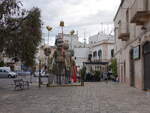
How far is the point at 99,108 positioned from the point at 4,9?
33.1ft

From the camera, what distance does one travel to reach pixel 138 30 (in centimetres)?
2147

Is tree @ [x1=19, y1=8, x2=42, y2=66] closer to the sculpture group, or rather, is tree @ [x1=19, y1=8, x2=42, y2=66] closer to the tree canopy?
the tree canopy

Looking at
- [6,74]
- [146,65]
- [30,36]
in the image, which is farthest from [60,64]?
[6,74]

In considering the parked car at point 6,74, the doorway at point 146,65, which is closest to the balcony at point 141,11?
the doorway at point 146,65

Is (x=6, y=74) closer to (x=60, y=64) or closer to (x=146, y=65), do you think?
(x=60, y=64)

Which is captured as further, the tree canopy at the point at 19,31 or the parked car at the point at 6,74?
the parked car at the point at 6,74

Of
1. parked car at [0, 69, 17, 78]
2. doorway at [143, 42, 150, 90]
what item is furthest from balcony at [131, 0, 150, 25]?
parked car at [0, 69, 17, 78]

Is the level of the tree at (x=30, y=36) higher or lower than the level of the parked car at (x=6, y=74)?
higher

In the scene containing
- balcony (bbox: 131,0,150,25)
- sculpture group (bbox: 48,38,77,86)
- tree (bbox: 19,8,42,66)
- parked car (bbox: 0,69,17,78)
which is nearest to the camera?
balcony (bbox: 131,0,150,25)

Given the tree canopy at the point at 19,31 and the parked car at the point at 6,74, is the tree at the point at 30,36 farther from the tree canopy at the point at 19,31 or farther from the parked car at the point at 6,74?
the parked car at the point at 6,74

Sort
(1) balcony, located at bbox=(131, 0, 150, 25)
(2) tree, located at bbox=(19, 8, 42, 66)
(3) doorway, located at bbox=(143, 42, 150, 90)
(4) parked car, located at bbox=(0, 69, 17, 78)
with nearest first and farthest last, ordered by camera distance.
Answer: (1) balcony, located at bbox=(131, 0, 150, 25)
(3) doorway, located at bbox=(143, 42, 150, 90)
(2) tree, located at bbox=(19, 8, 42, 66)
(4) parked car, located at bbox=(0, 69, 17, 78)

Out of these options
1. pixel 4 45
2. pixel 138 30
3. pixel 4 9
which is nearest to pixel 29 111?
pixel 4 9

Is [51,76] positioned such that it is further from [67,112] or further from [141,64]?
[67,112]

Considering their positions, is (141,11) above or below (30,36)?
above
